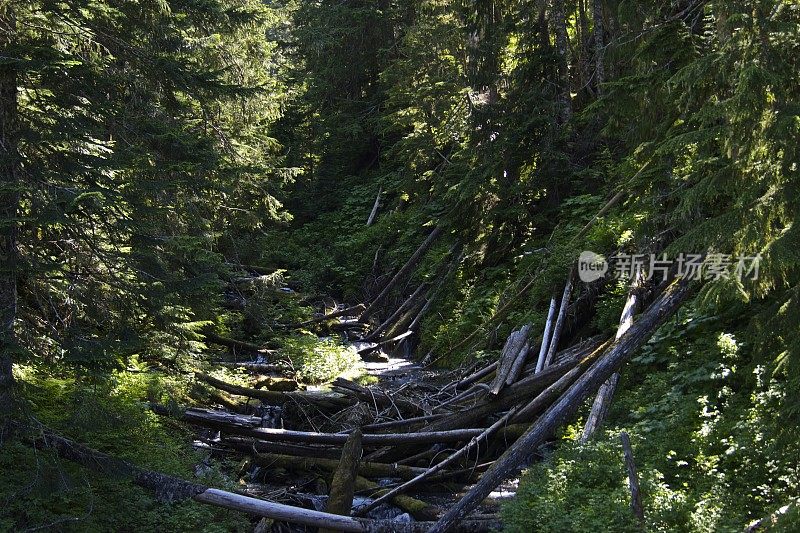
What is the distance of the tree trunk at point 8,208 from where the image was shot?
6.46 m

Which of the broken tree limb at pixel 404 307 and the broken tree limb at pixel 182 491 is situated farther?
the broken tree limb at pixel 404 307

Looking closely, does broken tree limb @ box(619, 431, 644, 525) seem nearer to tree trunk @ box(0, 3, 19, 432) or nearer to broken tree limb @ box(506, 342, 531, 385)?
broken tree limb @ box(506, 342, 531, 385)

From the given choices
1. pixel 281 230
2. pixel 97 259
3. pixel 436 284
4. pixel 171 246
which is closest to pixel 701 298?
pixel 97 259

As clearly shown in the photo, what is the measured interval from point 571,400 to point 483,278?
7.71 m

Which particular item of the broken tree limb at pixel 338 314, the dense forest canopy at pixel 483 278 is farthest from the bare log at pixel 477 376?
the broken tree limb at pixel 338 314

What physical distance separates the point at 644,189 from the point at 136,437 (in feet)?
26.2

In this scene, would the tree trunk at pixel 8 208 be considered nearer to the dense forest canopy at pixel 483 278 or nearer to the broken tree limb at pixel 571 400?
the dense forest canopy at pixel 483 278

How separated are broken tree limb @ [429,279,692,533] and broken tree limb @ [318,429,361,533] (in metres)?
1.38

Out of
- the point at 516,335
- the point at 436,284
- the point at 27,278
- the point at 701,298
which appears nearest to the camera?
the point at 701,298

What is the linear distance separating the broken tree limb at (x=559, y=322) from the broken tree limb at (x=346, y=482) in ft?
9.96

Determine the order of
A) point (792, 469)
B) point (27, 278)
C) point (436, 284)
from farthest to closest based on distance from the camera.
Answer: point (436, 284) → point (27, 278) → point (792, 469)

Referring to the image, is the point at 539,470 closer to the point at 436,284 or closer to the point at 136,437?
the point at 136,437

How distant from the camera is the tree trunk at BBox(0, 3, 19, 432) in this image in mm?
6465

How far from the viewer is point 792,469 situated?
5.67 metres
